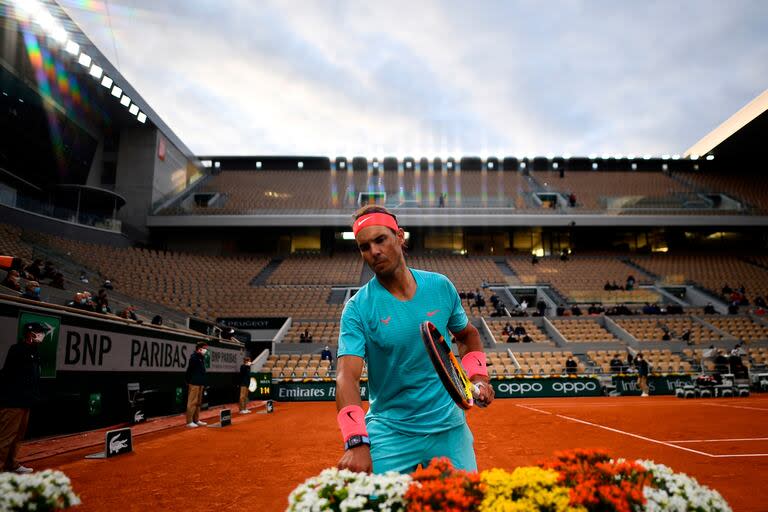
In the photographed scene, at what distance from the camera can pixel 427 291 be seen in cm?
259

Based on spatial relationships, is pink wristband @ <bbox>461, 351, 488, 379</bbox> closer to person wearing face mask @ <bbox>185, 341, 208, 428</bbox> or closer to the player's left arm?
the player's left arm

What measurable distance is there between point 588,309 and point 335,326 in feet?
51.8

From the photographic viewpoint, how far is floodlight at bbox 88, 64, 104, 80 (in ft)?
97.4

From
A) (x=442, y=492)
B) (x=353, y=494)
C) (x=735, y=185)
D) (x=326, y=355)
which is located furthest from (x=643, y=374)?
(x=735, y=185)

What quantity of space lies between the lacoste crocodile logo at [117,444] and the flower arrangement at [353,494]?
7.34m

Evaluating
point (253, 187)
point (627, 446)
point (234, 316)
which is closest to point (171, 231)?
point (253, 187)

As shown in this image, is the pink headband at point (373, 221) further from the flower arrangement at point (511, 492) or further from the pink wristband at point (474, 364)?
the flower arrangement at point (511, 492)

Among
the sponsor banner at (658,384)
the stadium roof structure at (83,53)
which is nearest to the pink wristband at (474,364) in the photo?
the sponsor banner at (658,384)

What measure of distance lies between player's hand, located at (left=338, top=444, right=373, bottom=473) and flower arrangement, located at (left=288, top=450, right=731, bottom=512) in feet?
0.35

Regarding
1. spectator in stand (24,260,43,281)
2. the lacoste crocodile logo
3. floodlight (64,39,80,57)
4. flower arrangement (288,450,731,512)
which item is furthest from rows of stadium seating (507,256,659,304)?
floodlight (64,39,80,57)

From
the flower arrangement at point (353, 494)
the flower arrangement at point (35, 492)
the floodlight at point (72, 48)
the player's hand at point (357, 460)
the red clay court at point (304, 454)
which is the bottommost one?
the red clay court at point (304, 454)

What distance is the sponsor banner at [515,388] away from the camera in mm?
21172

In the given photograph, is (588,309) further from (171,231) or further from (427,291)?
(171,231)

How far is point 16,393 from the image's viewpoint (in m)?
6.40
